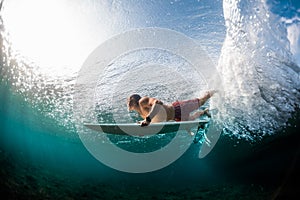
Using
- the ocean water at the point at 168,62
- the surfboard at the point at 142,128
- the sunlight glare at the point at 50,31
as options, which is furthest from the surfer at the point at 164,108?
the sunlight glare at the point at 50,31

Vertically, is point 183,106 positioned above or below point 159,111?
above

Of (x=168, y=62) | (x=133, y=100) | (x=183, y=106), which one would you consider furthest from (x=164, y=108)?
(x=168, y=62)

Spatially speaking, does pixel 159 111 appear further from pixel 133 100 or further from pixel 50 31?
pixel 50 31

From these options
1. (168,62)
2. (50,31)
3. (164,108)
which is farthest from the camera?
(168,62)

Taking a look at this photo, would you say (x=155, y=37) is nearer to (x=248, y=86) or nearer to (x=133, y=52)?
(x=133, y=52)

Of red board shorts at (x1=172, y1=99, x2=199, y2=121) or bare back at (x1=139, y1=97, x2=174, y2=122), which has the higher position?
red board shorts at (x1=172, y1=99, x2=199, y2=121)

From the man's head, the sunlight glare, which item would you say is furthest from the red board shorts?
the sunlight glare

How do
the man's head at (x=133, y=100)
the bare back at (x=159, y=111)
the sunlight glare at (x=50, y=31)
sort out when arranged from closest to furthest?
1. the bare back at (x=159, y=111)
2. the man's head at (x=133, y=100)
3. the sunlight glare at (x=50, y=31)

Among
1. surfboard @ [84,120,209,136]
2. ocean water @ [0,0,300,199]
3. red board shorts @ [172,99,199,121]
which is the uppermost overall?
ocean water @ [0,0,300,199]

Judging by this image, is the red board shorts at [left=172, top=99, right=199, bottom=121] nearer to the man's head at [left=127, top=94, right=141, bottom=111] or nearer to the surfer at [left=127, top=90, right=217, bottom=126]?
the surfer at [left=127, top=90, right=217, bottom=126]

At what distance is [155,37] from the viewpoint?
5.39 metres

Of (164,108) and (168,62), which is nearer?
(164,108)

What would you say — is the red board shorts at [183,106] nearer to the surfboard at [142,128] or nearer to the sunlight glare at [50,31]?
the surfboard at [142,128]

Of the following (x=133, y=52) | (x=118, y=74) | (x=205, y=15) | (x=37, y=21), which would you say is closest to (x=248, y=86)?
(x=205, y=15)
